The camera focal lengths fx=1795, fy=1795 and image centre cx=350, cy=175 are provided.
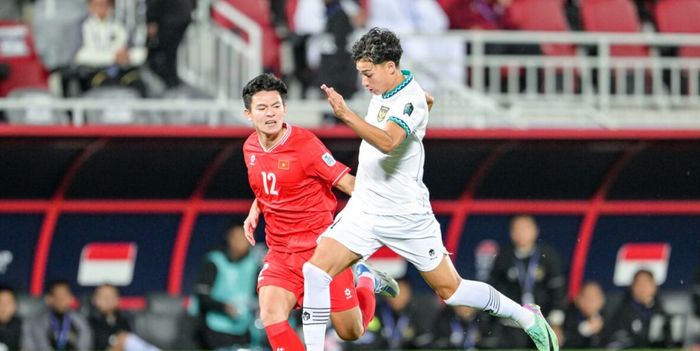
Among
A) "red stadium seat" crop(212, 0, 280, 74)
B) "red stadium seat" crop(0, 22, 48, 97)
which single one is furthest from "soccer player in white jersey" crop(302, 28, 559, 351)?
"red stadium seat" crop(0, 22, 48, 97)

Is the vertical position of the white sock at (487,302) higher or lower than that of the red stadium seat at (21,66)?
lower

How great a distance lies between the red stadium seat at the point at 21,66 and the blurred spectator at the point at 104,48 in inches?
20.7

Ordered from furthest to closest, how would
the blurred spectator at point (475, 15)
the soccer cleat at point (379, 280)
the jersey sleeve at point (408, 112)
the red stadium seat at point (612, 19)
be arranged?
the red stadium seat at point (612, 19) < the blurred spectator at point (475, 15) < the soccer cleat at point (379, 280) < the jersey sleeve at point (408, 112)

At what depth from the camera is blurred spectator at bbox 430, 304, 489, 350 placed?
599 inches

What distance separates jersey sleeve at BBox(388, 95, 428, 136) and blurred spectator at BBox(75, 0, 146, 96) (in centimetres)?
564

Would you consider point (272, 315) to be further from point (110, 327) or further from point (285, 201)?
point (110, 327)

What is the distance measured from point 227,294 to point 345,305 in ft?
15.1

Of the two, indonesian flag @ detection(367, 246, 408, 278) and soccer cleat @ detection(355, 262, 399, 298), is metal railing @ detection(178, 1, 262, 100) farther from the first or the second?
soccer cleat @ detection(355, 262, 399, 298)

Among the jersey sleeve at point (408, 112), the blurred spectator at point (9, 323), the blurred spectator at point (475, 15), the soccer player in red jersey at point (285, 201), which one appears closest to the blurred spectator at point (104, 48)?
the blurred spectator at point (9, 323)

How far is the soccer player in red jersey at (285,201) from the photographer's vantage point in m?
9.91

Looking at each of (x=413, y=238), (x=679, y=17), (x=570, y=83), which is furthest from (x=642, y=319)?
(x=413, y=238)

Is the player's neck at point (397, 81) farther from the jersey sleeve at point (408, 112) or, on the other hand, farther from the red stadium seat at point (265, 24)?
the red stadium seat at point (265, 24)

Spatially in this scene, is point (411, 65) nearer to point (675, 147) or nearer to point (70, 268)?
point (675, 147)

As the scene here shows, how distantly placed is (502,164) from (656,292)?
175cm
